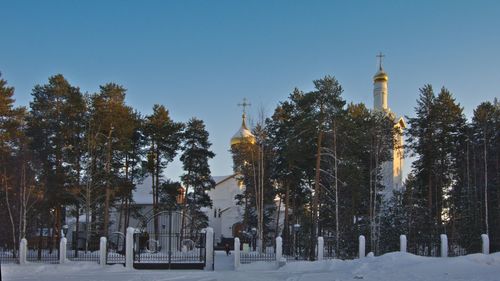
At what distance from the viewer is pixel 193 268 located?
24.4 m

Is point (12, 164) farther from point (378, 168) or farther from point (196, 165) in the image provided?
point (378, 168)

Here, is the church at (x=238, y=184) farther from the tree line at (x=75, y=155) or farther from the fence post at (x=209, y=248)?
the fence post at (x=209, y=248)

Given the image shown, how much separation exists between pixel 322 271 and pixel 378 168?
43.4 feet

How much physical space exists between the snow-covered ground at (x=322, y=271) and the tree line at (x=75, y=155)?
7.43 metres

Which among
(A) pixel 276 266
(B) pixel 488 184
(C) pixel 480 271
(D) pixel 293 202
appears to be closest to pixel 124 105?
(D) pixel 293 202

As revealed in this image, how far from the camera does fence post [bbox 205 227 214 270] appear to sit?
23.6m

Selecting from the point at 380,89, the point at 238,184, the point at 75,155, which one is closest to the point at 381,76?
the point at 380,89

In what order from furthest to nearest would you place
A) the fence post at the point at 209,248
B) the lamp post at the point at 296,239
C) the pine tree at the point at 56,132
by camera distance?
the pine tree at the point at 56,132
the lamp post at the point at 296,239
the fence post at the point at 209,248

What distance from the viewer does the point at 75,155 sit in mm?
33406

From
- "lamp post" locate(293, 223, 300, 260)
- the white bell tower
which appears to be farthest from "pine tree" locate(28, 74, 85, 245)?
the white bell tower

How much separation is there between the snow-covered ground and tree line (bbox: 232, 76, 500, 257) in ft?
21.8

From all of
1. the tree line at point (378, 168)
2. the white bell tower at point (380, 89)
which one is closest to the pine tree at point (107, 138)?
the tree line at point (378, 168)

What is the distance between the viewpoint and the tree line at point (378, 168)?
3023 centimetres

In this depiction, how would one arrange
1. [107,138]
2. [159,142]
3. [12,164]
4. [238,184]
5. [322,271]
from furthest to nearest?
[238,184] → [159,142] → [107,138] → [12,164] → [322,271]
